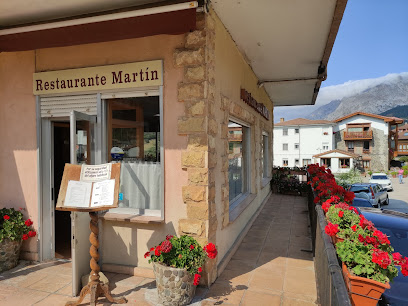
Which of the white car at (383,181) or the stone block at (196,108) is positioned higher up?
the stone block at (196,108)

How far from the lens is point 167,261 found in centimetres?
341

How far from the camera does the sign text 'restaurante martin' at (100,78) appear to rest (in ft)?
12.9

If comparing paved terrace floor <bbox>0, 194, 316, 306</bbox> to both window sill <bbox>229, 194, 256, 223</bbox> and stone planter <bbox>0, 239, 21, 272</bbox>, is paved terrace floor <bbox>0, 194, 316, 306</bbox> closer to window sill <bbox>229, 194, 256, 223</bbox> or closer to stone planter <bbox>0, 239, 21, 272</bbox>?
stone planter <bbox>0, 239, 21, 272</bbox>

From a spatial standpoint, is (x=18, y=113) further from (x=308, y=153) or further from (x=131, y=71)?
(x=308, y=153)

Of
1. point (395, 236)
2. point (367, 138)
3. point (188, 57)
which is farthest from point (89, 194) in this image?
point (367, 138)

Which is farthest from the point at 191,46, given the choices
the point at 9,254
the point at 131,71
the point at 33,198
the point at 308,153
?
the point at 308,153

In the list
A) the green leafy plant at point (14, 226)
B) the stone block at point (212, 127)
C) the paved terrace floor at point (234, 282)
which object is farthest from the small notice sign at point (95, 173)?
the green leafy plant at point (14, 226)

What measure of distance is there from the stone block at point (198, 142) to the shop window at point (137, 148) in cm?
57

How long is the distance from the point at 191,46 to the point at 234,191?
3377 millimetres

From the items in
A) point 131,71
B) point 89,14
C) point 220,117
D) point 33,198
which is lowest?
point 33,198

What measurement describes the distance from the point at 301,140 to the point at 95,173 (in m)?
47.9

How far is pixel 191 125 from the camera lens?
148 inches

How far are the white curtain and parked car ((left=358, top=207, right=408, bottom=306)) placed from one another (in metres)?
3.05

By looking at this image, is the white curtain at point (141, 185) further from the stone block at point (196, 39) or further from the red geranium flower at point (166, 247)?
the stone block at point (196, 39)
